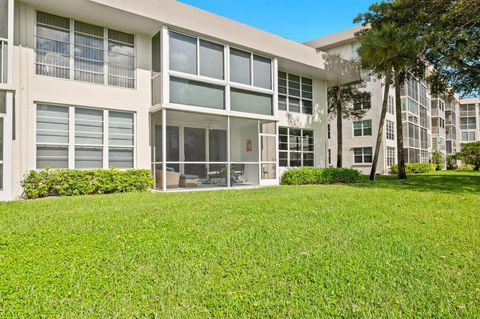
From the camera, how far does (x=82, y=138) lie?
10.5 meters

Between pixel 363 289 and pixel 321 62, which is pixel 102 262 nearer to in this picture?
pixel 363 289

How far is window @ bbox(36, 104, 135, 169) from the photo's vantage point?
9.90 metres

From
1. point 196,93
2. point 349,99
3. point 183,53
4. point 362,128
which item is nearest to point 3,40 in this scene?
point 183,53

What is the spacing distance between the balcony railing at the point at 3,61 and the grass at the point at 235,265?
4368 mm

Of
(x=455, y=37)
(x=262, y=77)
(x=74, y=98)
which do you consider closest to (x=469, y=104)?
(x=455, y=37)

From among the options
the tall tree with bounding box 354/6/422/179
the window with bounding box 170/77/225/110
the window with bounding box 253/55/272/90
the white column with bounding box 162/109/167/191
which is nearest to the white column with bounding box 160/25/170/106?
the window with bounding box 170/77/225/110

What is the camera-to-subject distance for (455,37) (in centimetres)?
1412

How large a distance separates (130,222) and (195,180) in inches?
276

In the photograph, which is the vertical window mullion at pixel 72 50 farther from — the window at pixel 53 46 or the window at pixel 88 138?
the window at pixel 88 138

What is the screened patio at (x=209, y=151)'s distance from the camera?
1195 cm

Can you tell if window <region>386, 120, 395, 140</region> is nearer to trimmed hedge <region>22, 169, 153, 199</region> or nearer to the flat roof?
the flat roof

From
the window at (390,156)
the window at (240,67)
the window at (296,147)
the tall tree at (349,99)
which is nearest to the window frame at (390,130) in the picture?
the window at (390,156)

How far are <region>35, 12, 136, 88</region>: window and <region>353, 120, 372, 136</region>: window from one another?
24.5 m

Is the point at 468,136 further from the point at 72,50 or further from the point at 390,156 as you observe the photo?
the point at 72,50
